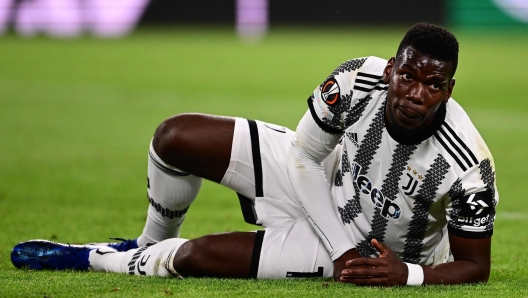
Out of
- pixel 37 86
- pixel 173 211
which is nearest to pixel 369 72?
pixel 173 211

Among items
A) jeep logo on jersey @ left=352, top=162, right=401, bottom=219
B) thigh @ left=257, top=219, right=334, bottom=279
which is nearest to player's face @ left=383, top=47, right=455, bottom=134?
jeep logo on jersey @ left=352, top=162, right=401, bottom=219

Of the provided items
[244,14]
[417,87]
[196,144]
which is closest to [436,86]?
[417,87]

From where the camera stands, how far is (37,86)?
13.1 meters

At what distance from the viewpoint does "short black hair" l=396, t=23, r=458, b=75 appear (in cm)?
340

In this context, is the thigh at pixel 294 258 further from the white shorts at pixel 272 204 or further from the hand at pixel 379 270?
the hand at pixel 379 270

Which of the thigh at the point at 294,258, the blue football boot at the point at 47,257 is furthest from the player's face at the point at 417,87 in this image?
the blue football boot at the point at 47,257

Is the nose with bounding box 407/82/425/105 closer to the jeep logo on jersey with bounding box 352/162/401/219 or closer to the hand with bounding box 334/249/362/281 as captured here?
the jeep logo on jersey with bounding box 352/162/401/219

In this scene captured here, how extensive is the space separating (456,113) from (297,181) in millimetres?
772

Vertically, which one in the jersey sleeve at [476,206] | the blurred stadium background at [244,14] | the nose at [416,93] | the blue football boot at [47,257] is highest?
the nose at [416,93]

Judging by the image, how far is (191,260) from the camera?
3.77m

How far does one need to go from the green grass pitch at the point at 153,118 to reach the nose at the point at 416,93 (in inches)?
30.0

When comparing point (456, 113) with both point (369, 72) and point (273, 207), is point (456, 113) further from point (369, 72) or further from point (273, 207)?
point (273, 207)

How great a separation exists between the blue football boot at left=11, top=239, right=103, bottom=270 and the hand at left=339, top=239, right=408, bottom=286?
1.30m

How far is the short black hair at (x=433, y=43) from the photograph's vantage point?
3.40 m
